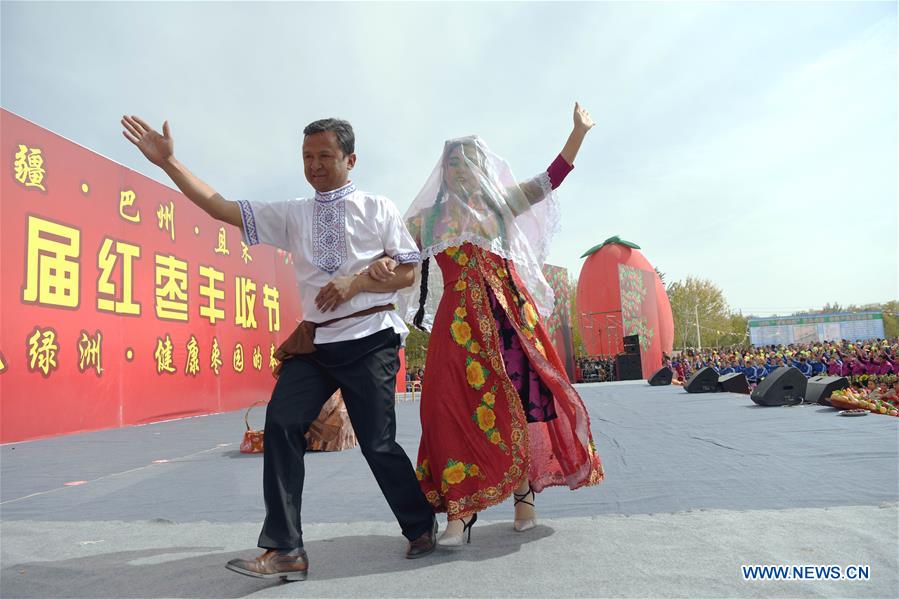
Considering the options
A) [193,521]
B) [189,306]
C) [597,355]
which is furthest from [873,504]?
[597,355]

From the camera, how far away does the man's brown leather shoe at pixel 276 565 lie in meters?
1.56

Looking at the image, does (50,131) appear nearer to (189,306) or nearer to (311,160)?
(189,306)

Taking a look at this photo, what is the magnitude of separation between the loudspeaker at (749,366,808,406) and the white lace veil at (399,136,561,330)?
5.29 metres

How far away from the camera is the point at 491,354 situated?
2088 millimetres

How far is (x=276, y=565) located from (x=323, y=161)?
120 cm

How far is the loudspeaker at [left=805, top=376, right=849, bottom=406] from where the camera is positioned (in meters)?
6.04

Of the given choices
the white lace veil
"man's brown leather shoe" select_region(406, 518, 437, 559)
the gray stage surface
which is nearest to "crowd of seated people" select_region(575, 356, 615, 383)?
the gray stage surface

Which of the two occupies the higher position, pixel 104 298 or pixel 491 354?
pixel 104 298

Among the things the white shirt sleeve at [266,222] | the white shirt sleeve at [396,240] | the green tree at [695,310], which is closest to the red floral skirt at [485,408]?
the white shirt sleeve at [396,240]

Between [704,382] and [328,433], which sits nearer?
[328,433]

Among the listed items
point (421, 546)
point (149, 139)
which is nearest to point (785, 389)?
point (421, 546)

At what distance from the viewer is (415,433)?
5895 millimetres

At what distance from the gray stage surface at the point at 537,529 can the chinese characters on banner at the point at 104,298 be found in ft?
10.8

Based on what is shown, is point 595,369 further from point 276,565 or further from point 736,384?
point 276,565
